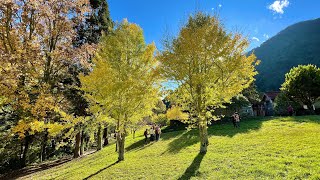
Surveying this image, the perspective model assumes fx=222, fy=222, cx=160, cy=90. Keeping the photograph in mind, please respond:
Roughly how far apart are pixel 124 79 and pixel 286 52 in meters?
144

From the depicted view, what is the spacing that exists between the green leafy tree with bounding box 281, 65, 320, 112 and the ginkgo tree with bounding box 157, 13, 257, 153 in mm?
24793

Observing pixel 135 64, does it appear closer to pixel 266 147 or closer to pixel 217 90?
pixel 217 90

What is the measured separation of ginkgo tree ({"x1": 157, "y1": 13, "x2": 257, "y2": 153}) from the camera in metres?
12.1

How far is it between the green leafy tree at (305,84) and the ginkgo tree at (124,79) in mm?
27165

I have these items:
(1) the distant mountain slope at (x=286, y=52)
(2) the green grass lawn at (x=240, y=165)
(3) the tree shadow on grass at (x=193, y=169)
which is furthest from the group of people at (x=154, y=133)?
(1) the distant mountain slope at (x=286, y=52)

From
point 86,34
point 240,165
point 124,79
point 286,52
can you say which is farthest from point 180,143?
point 286,52

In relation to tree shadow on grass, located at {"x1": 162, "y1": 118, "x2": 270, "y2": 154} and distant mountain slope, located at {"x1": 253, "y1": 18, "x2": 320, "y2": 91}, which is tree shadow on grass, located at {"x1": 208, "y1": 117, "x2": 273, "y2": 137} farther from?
distant mountain slope, located at {"x1": 253, "y1": 18, "x2": 320, "y2": 91}

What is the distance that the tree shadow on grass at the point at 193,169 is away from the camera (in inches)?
378

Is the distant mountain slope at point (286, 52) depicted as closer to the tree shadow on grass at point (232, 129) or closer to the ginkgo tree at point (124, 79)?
the tree shadow on grass at point (232, 129)

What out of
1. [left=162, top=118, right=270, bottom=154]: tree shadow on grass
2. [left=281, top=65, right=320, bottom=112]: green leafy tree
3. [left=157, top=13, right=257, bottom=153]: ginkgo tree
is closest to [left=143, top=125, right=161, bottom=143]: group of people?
[left=162, top=118, right=270, bottom=154]: tree shadow on grass

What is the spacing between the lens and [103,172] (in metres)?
12.7

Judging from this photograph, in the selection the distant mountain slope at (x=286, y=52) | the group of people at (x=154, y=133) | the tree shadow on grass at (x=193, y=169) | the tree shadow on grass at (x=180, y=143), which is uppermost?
the distant mountain slope at (x=286, y=52)

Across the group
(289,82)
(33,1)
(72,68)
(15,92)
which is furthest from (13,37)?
(289,82)

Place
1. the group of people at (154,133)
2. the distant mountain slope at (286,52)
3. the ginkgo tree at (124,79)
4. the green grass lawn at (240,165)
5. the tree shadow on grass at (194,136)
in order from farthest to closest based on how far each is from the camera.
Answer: the distant mountain slope at (286,52), the group of people at (154,133), the tree shadow on grass at (194,136), the ginkgo tree at (124,79), the green grass lawn at (240,165)
